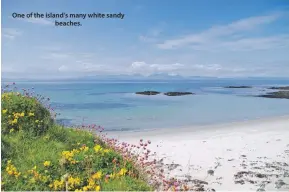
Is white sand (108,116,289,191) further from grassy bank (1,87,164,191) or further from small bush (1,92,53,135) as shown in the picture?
small bush (1,92,53,135)

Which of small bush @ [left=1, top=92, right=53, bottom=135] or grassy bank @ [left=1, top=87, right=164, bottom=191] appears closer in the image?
grassy bank @ [left=1, top=87, right=164, bottom=191]

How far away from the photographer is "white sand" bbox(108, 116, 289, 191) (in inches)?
384

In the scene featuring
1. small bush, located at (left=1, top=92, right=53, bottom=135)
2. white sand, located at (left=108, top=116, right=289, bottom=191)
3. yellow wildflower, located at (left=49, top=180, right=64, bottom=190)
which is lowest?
white sand, located at (left=108, top=116, right=289, bottom=191)

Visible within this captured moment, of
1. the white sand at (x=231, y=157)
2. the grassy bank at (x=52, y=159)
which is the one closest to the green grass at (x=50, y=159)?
the grassy bank at (x=52, y=159)

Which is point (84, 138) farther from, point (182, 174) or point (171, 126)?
point (171, 126)

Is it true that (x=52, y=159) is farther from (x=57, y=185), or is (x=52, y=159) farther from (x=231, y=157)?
(x=231, y=157)

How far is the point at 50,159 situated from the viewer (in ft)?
23.2

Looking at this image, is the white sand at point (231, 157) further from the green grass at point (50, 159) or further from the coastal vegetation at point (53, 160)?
the green grass at point (50, 159)

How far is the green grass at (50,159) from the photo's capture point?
6031 mm

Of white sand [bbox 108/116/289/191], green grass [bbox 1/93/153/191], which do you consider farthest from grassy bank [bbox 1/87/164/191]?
white sand [bbox 108/116/289/191]

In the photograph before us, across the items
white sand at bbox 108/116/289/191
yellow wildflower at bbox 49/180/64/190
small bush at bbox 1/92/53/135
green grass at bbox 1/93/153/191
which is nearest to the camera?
yellow wildflower at bbox 49/180/64/190

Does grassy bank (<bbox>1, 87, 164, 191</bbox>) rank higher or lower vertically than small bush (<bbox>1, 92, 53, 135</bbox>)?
lower

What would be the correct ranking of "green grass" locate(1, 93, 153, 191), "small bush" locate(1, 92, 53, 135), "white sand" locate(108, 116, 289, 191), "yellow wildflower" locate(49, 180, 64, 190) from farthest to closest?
"white sand" locate(108, 116, 289, 191), "small bush" locate(1, 92, 53, 135), "green grass" locate(1, 93, 153, 191), "yellow wildflower" locate(49, 180, 64, 190)

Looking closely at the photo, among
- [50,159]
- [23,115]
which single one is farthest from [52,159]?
[23,115]
